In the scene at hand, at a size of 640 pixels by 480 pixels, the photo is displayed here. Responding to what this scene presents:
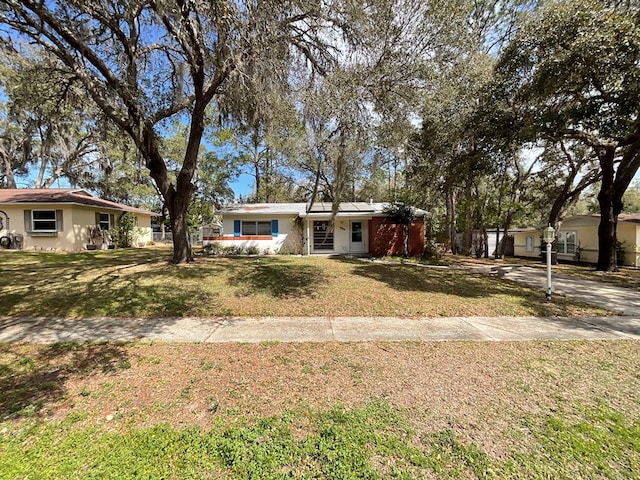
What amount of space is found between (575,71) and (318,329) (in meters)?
8.13

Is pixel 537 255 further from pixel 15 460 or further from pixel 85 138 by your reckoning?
pixel 85 138

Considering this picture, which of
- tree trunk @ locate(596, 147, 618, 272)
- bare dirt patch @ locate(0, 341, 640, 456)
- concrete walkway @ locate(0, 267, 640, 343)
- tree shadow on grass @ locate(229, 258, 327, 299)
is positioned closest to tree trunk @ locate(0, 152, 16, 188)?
tree shadow on grass @ locate(229, 258, 327, 299)

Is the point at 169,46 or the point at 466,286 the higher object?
the point at 169,46

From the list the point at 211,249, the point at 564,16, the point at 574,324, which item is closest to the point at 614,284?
the point at 574,324

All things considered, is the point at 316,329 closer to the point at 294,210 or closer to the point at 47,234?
the point at 294,210

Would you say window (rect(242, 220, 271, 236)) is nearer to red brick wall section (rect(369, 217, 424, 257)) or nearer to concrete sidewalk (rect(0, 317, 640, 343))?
red brick wall section (rect(369, 217, 424, 257))

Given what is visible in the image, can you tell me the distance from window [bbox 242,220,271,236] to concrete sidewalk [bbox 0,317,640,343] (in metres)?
10.5

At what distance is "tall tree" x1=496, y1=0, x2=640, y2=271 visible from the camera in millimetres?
5977

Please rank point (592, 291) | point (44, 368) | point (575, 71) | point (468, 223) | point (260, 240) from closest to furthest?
point (44, 368), point (575, 71), point (592, 291), point (260, 240), point (468, 223)

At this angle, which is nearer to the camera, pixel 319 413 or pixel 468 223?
pixel 319 413

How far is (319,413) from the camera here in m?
2.61

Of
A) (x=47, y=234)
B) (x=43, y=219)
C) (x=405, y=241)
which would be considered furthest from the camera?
(x=405, y=241)

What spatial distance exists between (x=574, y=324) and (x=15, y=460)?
7715 millimetres

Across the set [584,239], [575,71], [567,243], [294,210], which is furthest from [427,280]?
[567,243]
